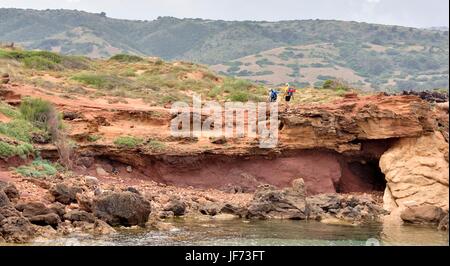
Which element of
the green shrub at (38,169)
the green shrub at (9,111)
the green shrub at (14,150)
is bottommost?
the green shrub at (38,169)

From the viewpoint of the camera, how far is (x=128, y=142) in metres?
22.7

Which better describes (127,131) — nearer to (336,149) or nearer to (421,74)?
(336,149)

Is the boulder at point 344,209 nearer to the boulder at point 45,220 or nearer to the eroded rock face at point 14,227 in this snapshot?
the boulder at point 45,220

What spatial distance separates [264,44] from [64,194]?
120 metres

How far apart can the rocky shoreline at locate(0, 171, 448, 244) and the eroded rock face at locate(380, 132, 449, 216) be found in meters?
0.86

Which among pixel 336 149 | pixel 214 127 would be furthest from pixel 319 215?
pixel 214 127

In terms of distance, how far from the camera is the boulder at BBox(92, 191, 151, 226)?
1520cm

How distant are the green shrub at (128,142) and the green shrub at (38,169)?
2368 millimetres

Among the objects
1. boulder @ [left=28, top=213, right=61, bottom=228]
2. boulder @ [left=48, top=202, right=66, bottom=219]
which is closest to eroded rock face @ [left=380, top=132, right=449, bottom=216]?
boulder @ [left=48, top=202, right=66, bottom=219]

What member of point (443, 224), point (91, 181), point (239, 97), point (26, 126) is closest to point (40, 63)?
point (239, 97)

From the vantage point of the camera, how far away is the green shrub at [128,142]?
22578 mm

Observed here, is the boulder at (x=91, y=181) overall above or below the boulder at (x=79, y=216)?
below

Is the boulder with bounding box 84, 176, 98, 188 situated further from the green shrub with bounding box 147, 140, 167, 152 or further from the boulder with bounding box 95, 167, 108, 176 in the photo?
the green shrub with bounding box 147, 140, 167, 152

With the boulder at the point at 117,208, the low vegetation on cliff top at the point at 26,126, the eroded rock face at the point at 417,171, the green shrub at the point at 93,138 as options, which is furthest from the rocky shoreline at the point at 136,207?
the green shrub at the point at 93,138
